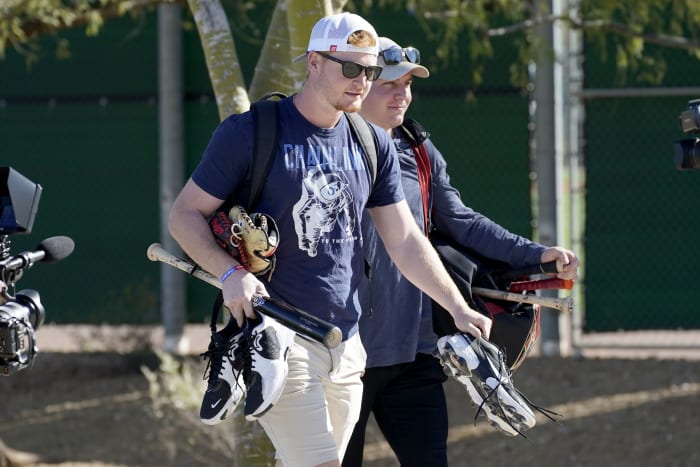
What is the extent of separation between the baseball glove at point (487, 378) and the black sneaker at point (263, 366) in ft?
2.34

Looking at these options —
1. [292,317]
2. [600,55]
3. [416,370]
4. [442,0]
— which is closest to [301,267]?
[292,317]

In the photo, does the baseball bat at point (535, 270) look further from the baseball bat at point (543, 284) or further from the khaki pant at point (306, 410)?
the khaki pant at point (306, 410)

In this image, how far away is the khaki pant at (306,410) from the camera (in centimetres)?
368

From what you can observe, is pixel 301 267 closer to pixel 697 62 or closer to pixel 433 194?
pixel 433 194

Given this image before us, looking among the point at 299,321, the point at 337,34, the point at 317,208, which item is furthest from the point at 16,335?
the point at 337,34

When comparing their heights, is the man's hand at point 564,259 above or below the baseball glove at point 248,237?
below

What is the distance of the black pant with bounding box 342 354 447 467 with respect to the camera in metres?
4.36

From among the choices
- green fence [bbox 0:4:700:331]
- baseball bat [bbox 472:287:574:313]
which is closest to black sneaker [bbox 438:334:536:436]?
baseball bat [bbox 472:287:574:313]

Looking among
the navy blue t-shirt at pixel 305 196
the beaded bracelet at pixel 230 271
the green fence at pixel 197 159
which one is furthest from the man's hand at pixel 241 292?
the green fence at pixel 197 159

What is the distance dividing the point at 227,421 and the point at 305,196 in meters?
3.42

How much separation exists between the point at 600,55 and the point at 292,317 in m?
5.43

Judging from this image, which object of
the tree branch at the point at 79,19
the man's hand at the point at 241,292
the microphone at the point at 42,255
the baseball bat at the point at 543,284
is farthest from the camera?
the tree branch at the point at 79,19

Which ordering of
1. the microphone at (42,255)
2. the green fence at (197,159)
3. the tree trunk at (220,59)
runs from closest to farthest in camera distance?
the microphone at (42,255), the tree trunk at (220,59), the green fence at (197,159)

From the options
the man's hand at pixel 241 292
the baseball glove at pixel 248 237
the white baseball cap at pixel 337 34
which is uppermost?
the white baseball cap at pixel 337 34
